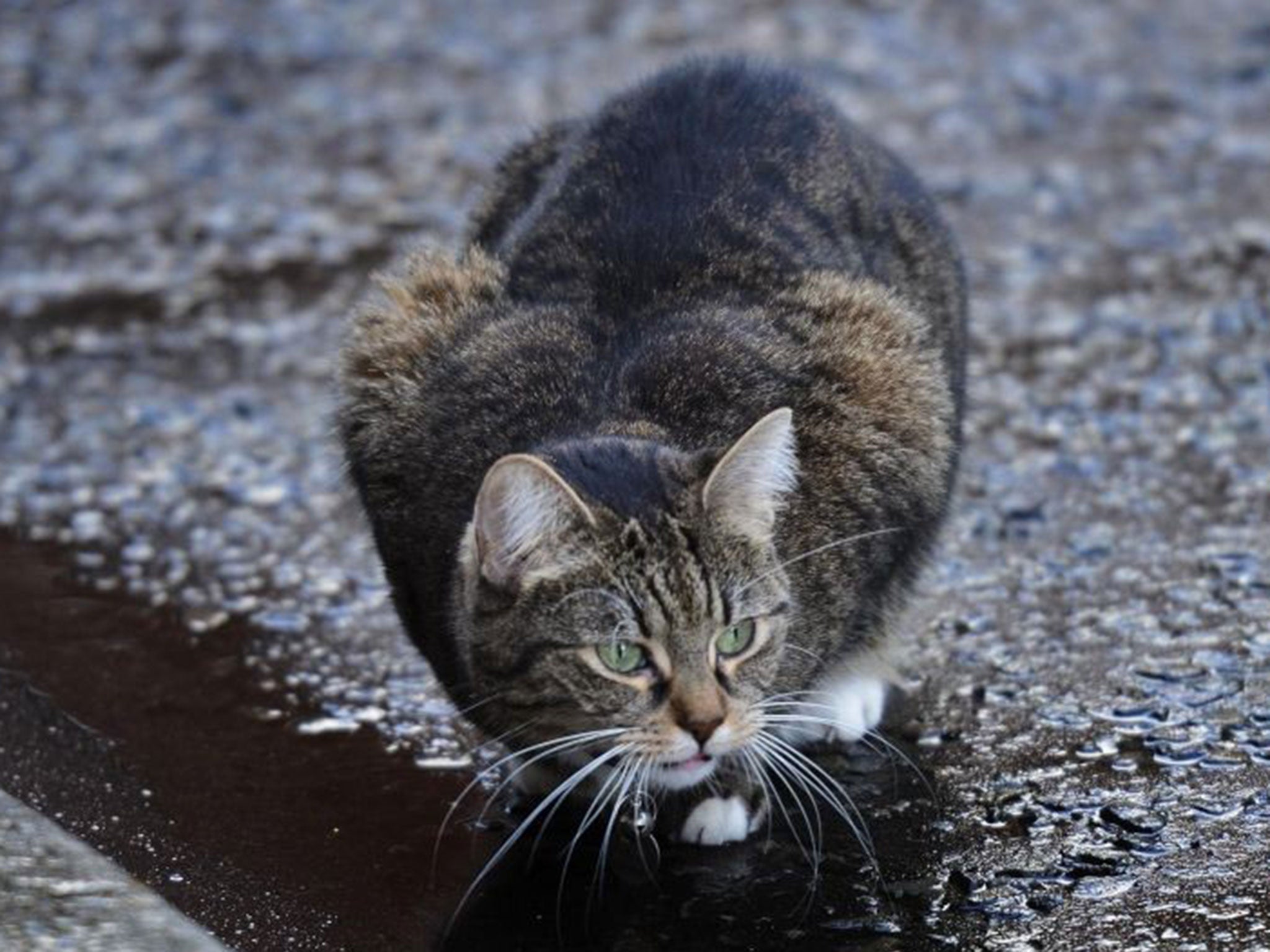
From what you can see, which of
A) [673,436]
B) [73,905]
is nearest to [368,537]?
[673,436]

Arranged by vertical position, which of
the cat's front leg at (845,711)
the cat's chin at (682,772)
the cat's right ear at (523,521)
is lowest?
the cat's front leg at (845,711)

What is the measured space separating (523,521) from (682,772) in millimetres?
495

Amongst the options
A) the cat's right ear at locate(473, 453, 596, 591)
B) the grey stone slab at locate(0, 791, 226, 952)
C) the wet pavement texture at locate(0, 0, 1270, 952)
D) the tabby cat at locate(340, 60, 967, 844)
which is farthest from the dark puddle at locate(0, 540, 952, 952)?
the cat's right ear at locate(473, 453, 596, 591)

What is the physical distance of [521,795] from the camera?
4.11 meters

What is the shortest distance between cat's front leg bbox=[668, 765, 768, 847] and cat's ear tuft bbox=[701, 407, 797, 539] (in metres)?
0.51

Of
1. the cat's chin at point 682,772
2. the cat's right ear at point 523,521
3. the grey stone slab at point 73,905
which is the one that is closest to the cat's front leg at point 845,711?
the cat's chin at point 682,772

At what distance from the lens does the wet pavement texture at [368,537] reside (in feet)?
12.5

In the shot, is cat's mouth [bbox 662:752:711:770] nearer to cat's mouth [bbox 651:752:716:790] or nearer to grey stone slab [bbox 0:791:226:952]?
cat's mouth [bbox 651:752:716:790]

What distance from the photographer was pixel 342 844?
13.0ft

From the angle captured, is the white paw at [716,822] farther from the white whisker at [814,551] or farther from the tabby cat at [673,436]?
the white whisker at [814,551]

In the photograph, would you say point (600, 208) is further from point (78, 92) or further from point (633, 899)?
point (78, 92)

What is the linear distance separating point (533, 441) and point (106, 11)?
603cm

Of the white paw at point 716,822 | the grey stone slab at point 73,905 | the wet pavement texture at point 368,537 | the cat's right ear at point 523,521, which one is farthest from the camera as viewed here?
the white paw at point 716,822

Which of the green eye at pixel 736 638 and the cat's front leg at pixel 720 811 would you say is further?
the cat's front leg at pixel 720 811
